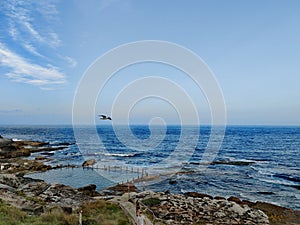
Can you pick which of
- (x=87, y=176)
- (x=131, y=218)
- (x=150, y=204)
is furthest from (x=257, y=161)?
(x=131, y=218)

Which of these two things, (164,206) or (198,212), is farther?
(164,206)

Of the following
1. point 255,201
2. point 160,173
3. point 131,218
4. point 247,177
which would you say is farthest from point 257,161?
point 131,218

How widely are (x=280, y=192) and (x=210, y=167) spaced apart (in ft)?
48.7

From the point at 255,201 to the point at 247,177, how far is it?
1063cm

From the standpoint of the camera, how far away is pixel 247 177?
32469 millimetres

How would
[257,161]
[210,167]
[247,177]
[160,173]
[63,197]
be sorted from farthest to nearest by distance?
[257,161] → [210,167] → [160,173] → [247,177] → [63,197]

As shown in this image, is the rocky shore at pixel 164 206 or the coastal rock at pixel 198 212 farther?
the coastal rock at pixel 198 212

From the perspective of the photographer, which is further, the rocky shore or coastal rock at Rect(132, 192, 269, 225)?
coastal rock at Rect(132, 192, 269, 225)

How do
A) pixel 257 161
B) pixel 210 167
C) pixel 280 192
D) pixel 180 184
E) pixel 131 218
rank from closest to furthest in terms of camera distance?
pixel 131 218 → pixel 280 192 → pixel 180 184 → pixel 210 167 → pixel 257 161

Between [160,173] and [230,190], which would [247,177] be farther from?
[160,173]

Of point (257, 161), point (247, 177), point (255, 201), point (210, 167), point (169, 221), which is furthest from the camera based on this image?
point (257, 161)

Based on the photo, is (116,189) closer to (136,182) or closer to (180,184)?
(136,182)

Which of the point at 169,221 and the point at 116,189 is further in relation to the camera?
the point at 116,189

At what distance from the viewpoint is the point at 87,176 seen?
32.7 meters
